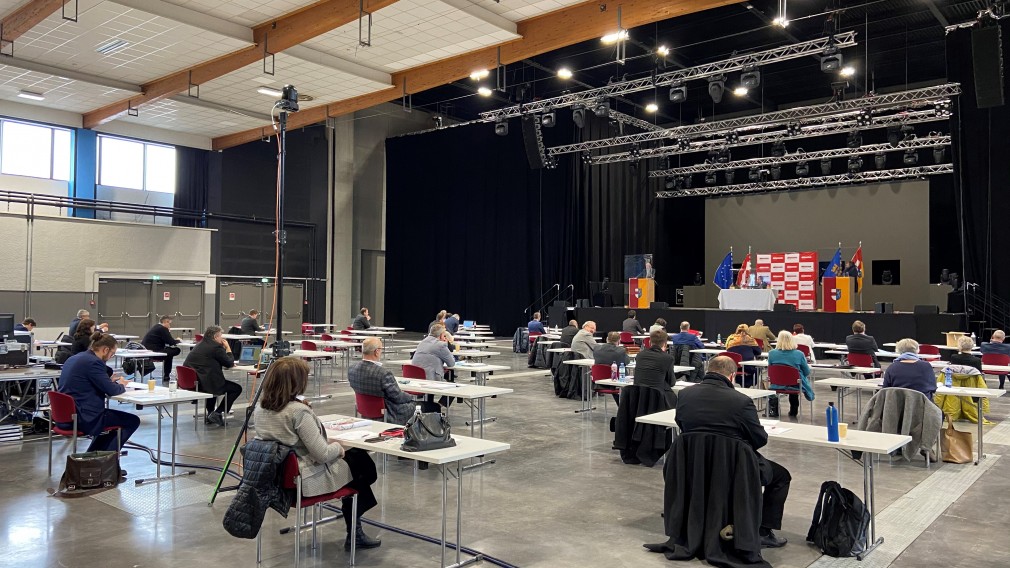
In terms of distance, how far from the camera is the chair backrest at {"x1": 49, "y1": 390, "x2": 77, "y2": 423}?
18.1 ft

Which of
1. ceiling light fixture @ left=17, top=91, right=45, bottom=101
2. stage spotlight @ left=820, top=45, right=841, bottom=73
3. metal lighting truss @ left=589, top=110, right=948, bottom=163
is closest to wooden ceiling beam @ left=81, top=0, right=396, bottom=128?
ceiling light fixture @ left=17, top=91, right=45, bottom=101

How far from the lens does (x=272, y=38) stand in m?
11.6

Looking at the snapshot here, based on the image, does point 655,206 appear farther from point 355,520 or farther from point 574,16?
point 355,520

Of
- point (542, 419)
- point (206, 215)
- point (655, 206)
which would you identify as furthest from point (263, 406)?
point (655, 206)

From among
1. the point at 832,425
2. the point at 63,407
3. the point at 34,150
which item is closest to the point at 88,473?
the point at 63,407

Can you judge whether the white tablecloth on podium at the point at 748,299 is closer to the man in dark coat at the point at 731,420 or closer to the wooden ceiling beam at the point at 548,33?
the wooden ceiling beam at the point at 548,33

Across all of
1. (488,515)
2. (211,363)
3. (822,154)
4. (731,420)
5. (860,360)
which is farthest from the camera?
(822,154)

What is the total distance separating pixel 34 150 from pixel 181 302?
206 inches

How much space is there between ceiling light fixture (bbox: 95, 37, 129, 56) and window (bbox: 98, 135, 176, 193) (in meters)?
6.70

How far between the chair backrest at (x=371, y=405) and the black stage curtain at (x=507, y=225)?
17.1 m

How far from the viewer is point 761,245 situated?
24.5m

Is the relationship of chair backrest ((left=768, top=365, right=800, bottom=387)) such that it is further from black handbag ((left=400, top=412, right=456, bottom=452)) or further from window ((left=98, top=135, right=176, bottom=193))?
window ((left=98, top=135, right=176, bottom=193))

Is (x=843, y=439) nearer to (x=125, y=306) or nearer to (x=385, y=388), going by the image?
(x=385, y=388)

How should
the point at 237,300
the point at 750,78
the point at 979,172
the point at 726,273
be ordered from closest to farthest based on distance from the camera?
the point at 750,78, the point at 979,172, the point at 726,273, the point at 237,300
